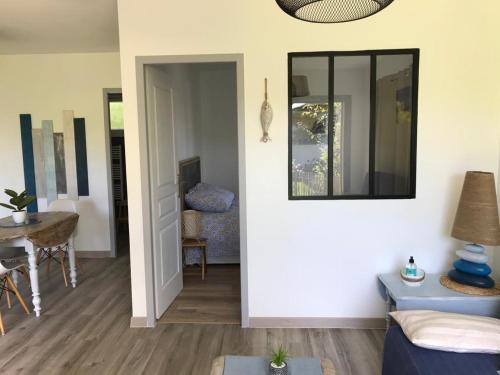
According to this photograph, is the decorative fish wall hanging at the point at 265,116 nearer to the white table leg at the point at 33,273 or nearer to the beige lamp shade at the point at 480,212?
the beige lamp shade at the point at 480,212

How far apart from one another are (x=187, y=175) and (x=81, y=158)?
1384mm

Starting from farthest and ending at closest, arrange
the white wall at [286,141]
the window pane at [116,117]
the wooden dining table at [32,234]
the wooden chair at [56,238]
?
the window pane at [116,117] → the wooden chair at [56,238] → the wooden dining table at [32,234] → the white wall at [286,141]

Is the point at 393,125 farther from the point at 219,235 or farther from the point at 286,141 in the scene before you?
the point at 219,235

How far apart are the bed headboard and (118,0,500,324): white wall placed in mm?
1479

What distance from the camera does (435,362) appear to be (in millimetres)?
1813

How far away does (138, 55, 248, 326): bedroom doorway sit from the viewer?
Answer: 313 centimetres

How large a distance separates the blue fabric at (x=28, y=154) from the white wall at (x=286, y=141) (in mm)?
2648

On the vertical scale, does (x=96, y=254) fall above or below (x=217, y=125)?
below

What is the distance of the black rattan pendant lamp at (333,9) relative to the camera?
4.74 ft

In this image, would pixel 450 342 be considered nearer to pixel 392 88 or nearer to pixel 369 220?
pixel 369 220

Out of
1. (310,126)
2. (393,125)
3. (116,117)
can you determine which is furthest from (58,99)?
(393,125)

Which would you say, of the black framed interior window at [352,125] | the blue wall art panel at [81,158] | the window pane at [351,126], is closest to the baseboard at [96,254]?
the blue wall art panel at [81,158]

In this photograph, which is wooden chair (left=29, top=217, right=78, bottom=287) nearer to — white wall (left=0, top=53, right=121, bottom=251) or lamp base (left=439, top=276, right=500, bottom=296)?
white wall (left=0, top=53, right=121, bottom=251)

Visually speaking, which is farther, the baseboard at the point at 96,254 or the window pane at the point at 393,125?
the baseboard at the point at 96,254
